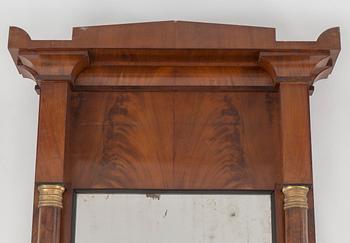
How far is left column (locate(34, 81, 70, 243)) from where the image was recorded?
4.04 ft

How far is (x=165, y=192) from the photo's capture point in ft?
4.22

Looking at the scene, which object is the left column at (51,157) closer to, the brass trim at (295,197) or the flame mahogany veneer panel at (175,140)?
the flame mahogany veneer panel at (175,140)

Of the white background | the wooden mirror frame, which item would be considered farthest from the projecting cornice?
the white background

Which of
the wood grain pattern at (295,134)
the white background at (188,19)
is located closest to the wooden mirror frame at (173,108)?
the wood grain pattern at (295,134)

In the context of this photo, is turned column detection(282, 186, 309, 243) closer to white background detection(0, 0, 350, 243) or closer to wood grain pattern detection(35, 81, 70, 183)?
white background detection(0, 0, 350, 243)

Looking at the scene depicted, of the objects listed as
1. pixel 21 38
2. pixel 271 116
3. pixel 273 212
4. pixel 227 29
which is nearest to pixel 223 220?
pixel 273 212

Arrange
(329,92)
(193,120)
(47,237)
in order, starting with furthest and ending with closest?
(329,92)
(193,120)
(47,237)

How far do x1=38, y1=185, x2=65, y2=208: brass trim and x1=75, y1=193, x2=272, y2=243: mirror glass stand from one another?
4 centimetres

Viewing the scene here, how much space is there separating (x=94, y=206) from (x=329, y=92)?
429mm

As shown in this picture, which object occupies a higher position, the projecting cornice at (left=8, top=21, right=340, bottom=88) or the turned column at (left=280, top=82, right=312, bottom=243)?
the projecting cornice at (left=8, top=21, right=340, bottom=88)

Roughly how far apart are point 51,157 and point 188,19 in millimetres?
356

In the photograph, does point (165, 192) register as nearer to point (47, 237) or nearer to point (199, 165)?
point (199, 165)

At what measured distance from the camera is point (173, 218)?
4.16 ft

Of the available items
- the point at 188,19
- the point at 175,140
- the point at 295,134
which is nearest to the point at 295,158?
the point at 295,134
